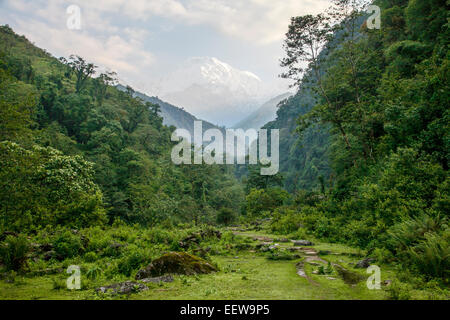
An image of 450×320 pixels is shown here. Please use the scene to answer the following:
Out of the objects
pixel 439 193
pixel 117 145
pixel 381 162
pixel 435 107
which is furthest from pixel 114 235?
pixel 117 145

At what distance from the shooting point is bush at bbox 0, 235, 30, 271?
25.2ft

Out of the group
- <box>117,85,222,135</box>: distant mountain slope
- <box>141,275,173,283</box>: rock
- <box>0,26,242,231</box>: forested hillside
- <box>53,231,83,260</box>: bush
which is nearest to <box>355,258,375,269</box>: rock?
<box>141,275,173,283</box>: rock

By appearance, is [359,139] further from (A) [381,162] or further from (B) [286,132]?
(B) [286,132]

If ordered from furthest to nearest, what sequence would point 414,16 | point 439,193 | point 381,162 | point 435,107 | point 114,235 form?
point 414,16 < point 381,162 < point 114,235 < point 435,107 < point 439,193

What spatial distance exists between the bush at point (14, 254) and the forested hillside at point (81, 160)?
18.2 ft

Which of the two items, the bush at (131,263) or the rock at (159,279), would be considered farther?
the bush at (131,263)

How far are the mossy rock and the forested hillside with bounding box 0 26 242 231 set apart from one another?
29.6 ft

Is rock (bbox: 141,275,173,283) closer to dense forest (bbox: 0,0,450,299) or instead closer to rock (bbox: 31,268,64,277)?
dense forest (bbox: 0,0,450,299)

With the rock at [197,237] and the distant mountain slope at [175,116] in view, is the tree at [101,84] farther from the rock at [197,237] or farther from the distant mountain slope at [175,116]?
the distant mountain slope at [175,116]

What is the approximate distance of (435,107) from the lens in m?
12.5

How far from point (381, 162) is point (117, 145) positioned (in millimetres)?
42182

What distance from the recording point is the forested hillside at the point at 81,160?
15.1 m

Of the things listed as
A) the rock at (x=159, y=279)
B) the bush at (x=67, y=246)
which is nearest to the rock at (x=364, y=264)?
the rock at (x=159, y=279)

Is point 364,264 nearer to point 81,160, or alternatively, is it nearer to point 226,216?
point 81,160
